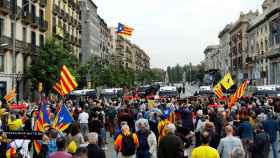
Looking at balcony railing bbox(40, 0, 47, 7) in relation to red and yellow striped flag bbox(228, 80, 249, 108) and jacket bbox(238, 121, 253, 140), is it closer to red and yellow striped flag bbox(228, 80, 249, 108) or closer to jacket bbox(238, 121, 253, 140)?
red and yellow striped flag bbox(228, 80, 249, 108)

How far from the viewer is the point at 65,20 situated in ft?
207

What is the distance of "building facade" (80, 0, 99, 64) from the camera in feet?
269

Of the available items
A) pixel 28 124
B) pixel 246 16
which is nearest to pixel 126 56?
pixel 246 16

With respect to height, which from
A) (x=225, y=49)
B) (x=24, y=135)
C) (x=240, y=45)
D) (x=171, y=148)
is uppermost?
(x=225, y=49)

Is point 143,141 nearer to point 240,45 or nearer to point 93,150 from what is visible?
point 93,150

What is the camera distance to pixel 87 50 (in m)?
85.7

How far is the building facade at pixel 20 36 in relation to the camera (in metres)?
41.6

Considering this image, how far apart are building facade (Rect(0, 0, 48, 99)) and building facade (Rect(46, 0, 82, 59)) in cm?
→ 196

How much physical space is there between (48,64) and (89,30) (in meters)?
40.4

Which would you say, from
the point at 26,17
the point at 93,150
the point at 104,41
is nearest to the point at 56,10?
the point at 26,17

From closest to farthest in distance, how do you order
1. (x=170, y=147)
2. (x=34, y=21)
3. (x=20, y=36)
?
(x=170, y=147) → (x=20, y=36) → (x=34, y=21)

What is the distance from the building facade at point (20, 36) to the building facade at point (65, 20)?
1960 mm

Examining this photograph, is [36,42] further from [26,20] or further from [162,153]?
[162,153]

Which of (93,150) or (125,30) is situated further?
(125,30)
